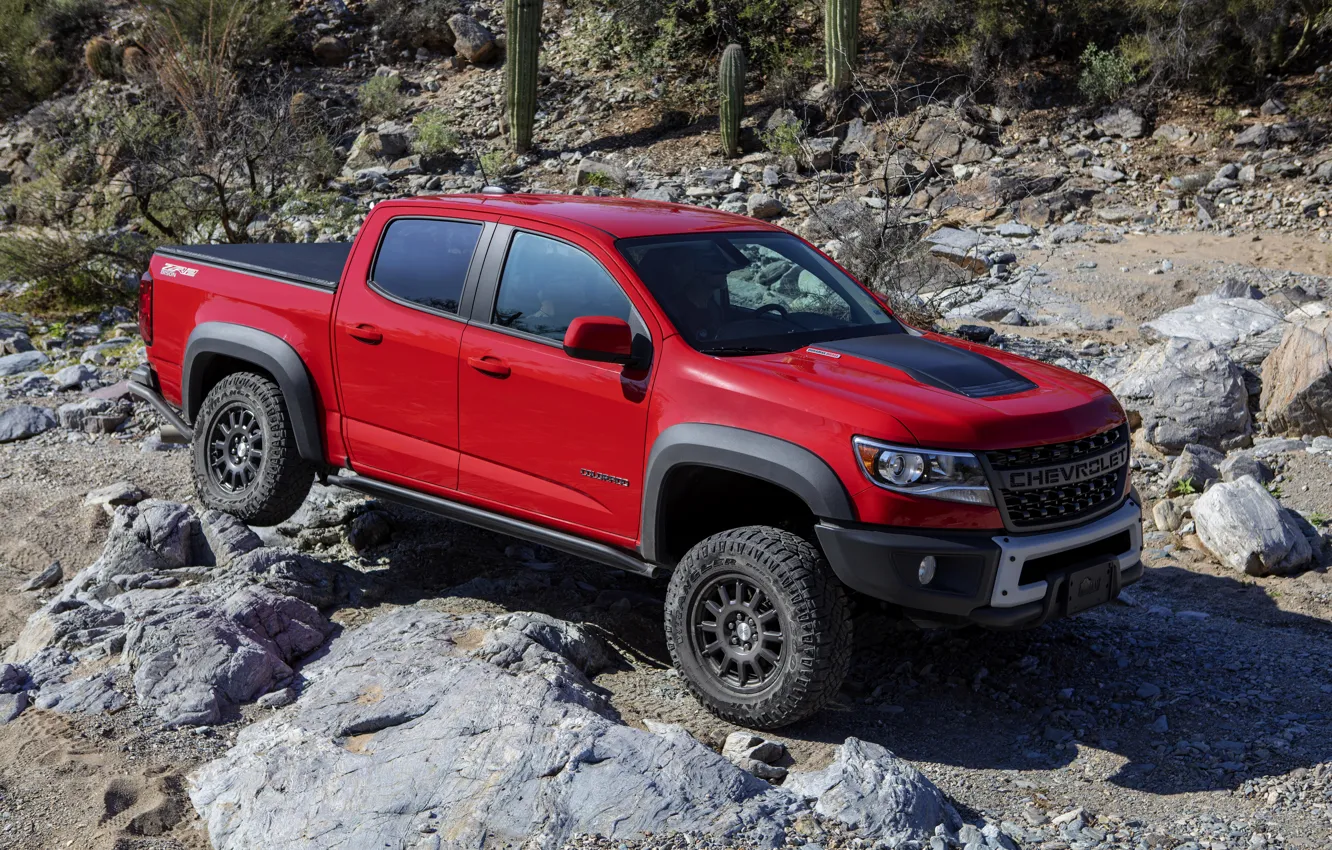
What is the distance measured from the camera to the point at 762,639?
13.8 feet

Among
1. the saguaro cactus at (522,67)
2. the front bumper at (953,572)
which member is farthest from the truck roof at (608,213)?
the saguaro cactus at (522,67)

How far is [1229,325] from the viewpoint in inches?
358

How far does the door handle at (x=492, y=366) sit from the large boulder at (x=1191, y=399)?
456 centimetres

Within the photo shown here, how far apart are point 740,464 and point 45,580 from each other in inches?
163

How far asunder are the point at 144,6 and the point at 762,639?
21.9m

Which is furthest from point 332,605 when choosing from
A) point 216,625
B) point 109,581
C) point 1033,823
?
point 1033,823

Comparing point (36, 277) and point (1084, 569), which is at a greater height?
point (1084, 569)

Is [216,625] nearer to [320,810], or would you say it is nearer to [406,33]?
[320,810]

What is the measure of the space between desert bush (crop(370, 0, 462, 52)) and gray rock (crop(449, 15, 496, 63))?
0.50 m

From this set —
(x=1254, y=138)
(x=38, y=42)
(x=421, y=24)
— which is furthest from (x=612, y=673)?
(x=38, y=42)

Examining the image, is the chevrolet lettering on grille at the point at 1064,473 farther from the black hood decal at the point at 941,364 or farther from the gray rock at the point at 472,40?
the gray rock at the point at 472,40

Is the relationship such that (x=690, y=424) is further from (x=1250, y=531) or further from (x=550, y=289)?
(x=1250, y=531)

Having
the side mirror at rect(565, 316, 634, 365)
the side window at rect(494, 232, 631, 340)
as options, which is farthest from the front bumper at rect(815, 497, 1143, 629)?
the side window at rect(494, 232, 631, 340)

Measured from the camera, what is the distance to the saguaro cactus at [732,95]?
16656 millimetres
